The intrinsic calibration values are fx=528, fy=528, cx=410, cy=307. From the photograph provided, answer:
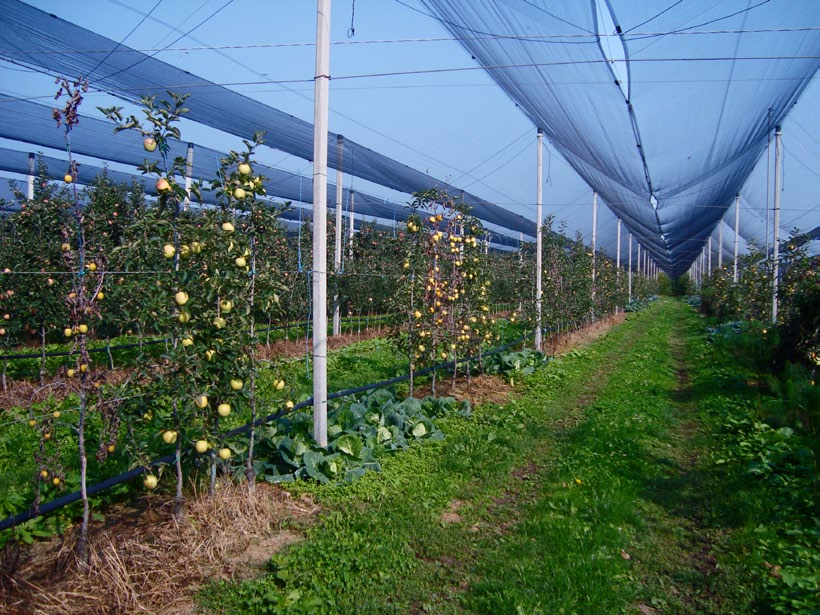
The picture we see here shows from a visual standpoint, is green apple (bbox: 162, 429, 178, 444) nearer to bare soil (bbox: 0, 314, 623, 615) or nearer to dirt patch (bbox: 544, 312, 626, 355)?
bare soil (bbox: 0, 314, 623, 615)

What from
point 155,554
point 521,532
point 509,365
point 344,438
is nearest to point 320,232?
point 344,438

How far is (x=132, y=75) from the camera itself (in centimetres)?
766

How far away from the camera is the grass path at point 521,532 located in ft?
9.06

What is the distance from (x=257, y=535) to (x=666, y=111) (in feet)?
29.6

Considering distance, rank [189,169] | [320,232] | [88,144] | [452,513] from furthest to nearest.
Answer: [88,144]
[189,169]
[320,232]
[452,513]

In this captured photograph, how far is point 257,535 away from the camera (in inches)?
127

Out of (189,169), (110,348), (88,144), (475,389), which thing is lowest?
(475,389)

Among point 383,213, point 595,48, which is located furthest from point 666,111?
point 383,213

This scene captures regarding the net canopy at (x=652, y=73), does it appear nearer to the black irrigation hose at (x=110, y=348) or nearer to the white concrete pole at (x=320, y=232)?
the white concrete pole at (x=320, y=232)

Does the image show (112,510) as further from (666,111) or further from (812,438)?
(666,111)

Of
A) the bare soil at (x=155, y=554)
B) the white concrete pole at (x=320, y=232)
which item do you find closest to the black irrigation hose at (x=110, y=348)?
the bare soil at (x=155, y=554)

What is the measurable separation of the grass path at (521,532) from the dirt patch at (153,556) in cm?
19

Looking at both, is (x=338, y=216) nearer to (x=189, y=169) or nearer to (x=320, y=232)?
(x=189, y=169)

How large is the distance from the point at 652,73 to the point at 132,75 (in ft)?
24.4
